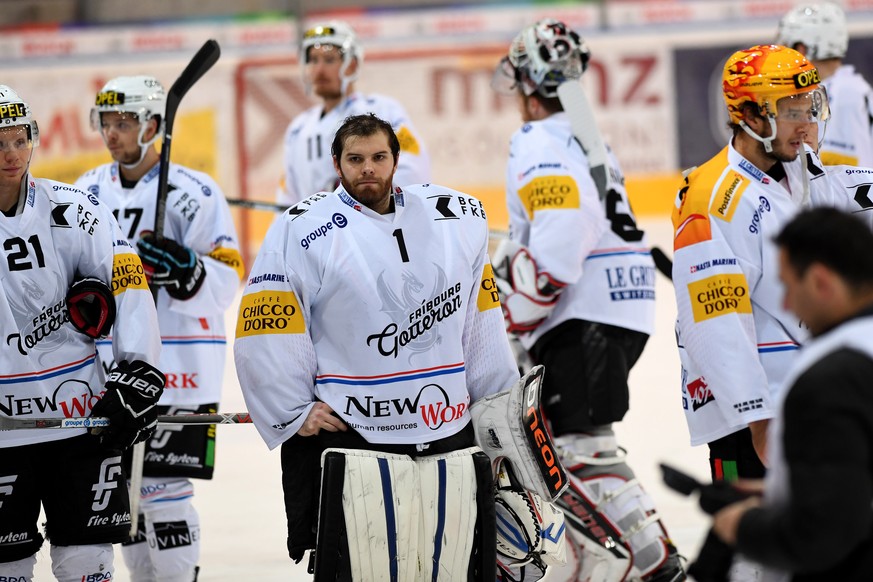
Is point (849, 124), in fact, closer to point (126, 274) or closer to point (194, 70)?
point (194, 70)

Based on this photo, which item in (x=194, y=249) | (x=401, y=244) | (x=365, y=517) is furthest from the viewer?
(x=194, y=249)

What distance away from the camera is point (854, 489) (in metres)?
1.73

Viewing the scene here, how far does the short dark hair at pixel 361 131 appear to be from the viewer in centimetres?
292

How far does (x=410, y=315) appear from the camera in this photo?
285cm

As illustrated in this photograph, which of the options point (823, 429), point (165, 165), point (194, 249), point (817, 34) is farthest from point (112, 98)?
point (823, 429)

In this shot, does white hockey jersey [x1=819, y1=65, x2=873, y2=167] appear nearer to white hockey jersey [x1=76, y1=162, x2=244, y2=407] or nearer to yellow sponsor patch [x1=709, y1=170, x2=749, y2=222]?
yellow sponsor patch [x1=709, y1=170, x2=749, y2=222]

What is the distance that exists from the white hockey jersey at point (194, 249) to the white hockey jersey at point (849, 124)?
2111 millimetres

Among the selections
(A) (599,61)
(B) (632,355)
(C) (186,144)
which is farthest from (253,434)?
(A) (599,61)

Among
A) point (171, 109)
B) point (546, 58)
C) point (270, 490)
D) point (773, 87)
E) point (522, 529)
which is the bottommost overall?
point (270, 490)

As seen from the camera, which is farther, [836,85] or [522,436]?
[836,85]

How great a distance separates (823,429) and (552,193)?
7.32ft

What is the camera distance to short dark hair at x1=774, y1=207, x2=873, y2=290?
6.04 feet

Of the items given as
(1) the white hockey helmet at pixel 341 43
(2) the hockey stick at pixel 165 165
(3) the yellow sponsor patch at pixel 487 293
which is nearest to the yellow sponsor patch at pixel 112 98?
(2) the hockey stick at pixel 165 165

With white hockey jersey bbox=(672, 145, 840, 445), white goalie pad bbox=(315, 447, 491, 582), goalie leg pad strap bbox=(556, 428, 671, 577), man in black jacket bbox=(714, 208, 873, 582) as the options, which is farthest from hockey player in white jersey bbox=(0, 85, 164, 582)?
man in black jacket bbox=(714, 208, 873, 582)
